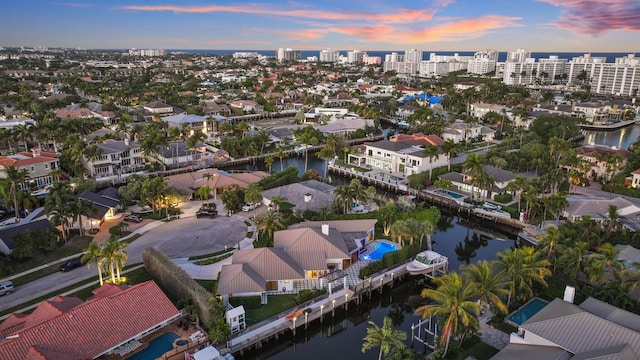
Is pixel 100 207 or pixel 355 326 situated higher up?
pixel 100 207

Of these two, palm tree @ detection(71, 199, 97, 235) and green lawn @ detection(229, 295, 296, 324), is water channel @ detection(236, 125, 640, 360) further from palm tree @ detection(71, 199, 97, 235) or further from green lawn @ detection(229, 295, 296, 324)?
palm tree @ detection(71, 199, 97, 235)

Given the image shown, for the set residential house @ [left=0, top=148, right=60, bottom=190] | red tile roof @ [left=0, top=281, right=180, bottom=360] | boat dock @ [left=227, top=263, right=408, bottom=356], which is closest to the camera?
red tile roof @ [left=0, top=281, right=180, bottom=360]

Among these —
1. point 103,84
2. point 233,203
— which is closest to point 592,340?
point 233,203

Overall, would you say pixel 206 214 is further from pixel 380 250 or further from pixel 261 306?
pixel 380 250

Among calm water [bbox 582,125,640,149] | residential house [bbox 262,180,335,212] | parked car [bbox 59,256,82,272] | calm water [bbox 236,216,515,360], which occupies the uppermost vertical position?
calm water [bbox 582,125,640,149]

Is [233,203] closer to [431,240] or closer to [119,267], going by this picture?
[119,267]

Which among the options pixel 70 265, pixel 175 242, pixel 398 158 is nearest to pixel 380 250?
pixel 175 242

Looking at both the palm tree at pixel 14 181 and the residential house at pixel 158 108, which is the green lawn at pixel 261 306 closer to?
the palm tree at pixel 14 181

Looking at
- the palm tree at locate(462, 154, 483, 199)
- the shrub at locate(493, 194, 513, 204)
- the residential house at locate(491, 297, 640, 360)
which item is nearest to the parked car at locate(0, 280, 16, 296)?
the residential house at locate(491, 297, 640, 360)
